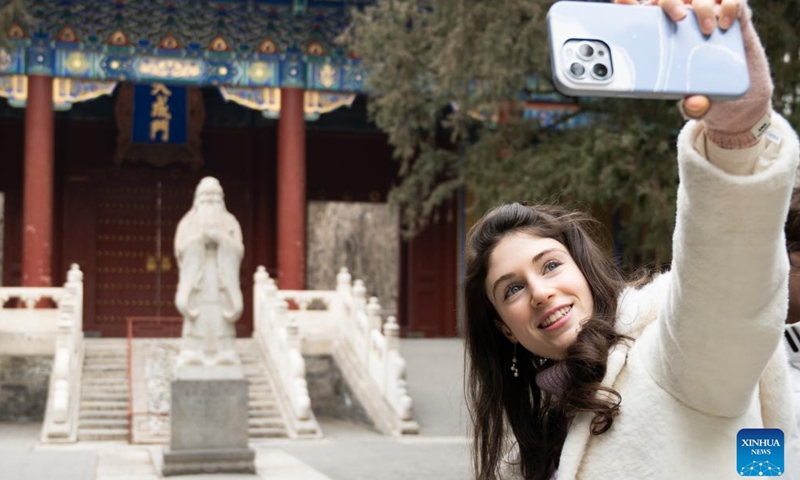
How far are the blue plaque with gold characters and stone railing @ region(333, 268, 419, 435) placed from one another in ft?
15.6

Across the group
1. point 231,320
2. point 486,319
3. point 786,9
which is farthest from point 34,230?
point 486,319

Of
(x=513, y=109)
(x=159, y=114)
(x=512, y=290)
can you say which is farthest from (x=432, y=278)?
(x=512, y=290)

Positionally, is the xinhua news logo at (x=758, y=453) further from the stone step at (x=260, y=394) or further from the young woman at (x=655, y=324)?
the stone step at (x=260, y=394)

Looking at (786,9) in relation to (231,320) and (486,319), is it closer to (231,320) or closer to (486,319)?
(231,320)

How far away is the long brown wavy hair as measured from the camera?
73.9 inches

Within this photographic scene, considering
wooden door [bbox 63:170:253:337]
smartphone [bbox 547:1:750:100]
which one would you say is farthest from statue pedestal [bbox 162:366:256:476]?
wooden door [bbox 63:170:253:337]

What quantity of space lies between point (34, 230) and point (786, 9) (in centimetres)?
964

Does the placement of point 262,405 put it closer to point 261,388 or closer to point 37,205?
point 261,388

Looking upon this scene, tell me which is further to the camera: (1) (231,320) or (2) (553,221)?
(1) (231,320)

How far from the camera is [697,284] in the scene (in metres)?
1.48

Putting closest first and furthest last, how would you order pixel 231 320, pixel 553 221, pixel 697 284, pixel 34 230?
pixel 697 284
pixel 553 221
pixel 231 320
pixel 34 230

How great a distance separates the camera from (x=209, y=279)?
10289 millimetres

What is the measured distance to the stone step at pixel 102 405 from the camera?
12.1 m

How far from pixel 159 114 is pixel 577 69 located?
55.0 feet
